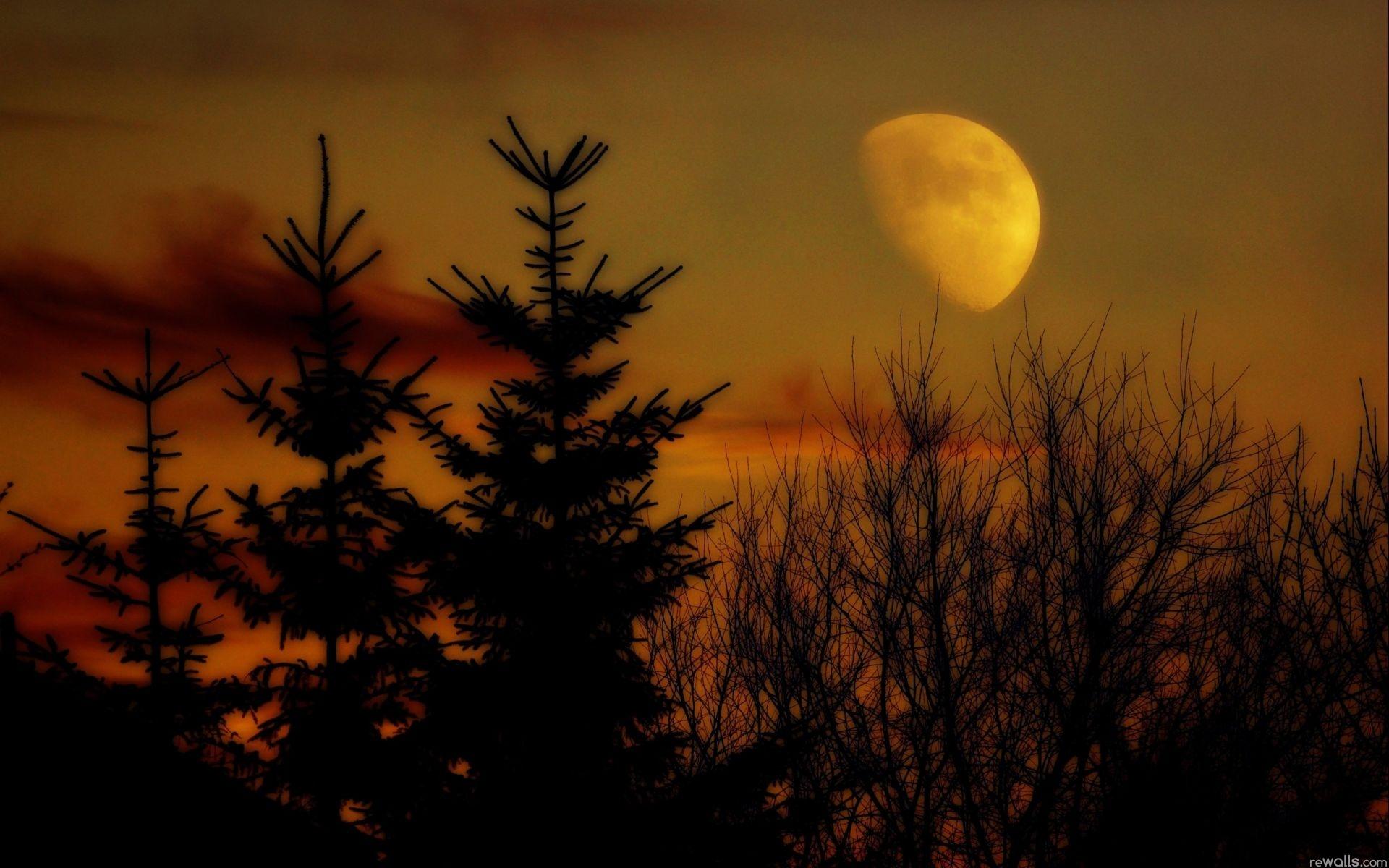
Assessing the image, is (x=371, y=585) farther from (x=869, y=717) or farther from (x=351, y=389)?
(x=869, y=717)

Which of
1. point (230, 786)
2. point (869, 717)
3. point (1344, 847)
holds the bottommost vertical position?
point (1344, 847)

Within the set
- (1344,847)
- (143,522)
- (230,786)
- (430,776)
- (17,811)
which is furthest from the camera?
(143,522)

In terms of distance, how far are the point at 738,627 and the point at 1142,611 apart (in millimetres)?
5357

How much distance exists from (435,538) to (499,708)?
1.74m

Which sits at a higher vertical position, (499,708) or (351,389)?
(351,389)

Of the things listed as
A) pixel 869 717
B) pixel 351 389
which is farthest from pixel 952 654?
pixel 351 389

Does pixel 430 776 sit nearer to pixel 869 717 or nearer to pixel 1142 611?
pixel 869 717

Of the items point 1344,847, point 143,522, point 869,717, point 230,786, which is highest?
point 143,522

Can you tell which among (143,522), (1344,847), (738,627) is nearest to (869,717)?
(738,627)

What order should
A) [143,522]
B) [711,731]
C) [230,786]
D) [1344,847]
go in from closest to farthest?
[230,786] → [1344,847] → [143,522] → [711,731]

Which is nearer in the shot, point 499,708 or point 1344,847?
point 499,708

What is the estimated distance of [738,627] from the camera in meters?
17.2

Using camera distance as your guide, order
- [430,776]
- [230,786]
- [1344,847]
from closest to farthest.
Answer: [230,786] → [430,776] → [1344,847]

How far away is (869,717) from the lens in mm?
15594
